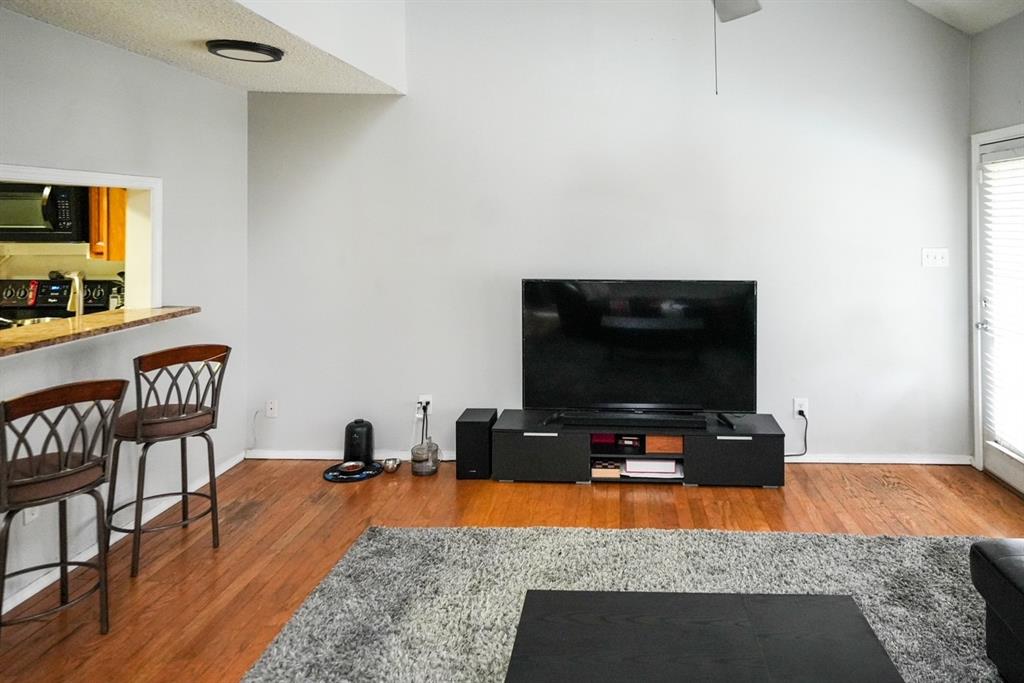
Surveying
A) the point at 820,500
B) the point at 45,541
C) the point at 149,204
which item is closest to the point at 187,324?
the point at 149,204

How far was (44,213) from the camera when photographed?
4887 millimetres

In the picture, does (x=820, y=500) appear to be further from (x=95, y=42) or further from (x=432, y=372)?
(x=95, y=42)

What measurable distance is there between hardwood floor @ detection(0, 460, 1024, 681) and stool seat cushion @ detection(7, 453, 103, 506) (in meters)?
0.59

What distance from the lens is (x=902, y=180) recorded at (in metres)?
4.80

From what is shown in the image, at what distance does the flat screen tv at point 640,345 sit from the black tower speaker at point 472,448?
1.11ft

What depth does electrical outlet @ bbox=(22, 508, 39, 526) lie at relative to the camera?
311 cm

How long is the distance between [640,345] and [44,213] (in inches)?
149

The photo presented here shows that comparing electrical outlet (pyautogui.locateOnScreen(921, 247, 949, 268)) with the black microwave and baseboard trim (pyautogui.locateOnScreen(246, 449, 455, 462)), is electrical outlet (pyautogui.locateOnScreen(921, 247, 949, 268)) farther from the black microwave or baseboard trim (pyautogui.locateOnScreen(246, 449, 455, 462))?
the black microwave

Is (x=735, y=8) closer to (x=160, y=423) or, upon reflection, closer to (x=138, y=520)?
(x=160, y=423)

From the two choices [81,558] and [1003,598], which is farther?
[81,558]

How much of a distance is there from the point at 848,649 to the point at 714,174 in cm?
337

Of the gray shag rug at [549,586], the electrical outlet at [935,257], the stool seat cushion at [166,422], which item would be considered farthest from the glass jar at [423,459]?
the electrical outlet at [935,257]

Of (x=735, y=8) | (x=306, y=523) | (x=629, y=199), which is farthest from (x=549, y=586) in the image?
(x=735, y=8)

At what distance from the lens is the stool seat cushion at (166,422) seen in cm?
331
